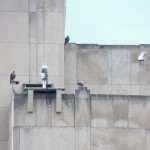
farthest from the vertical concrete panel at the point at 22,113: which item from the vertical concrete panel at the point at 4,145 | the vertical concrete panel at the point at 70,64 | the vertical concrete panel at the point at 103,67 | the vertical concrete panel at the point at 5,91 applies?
the vertical concrete panel at the point at 103,67

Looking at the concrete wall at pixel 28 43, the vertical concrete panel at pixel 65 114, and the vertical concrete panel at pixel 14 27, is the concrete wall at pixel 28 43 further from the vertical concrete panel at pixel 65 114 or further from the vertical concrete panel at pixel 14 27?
the vertical concrete panel at pixel 65 114

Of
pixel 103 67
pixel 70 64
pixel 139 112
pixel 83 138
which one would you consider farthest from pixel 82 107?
pixel 103 67

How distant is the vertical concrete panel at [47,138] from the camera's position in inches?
2306

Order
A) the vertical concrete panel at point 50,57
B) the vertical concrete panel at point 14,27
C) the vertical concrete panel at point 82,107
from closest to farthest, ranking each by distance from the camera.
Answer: the vertical concrete panel at point 82,107
the vertical concrete panel at point 14,27
the vertical concrete panel at point 50,57

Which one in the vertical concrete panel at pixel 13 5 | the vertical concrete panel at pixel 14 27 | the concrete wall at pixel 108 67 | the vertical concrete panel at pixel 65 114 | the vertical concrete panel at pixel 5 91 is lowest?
the vertical concrete panel at pixel 65 114

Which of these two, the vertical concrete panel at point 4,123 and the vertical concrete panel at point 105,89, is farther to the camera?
the vertical concrete panel at point 105,89

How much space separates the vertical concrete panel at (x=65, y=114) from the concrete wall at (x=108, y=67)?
7415 millimetres

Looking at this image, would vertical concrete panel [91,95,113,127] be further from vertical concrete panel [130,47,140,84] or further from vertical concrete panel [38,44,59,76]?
vertical concrete panel [130,47,140,84]

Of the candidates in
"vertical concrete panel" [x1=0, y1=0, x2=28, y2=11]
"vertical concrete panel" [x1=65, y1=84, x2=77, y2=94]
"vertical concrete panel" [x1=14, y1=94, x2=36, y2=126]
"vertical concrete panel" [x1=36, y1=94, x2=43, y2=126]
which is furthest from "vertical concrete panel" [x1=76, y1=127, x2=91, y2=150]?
"vertical concrete panel" [x1=0, y1=0, x2=28, y2=11]

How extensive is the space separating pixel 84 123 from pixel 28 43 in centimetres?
689

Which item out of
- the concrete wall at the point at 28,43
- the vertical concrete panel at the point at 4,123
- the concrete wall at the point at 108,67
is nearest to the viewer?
the vertical concrete panel at the point at 4,123

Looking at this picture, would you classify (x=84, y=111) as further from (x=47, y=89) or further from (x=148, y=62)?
(x=148, y=62)

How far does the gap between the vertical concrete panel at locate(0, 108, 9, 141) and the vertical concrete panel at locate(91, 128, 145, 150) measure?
6.13 metres

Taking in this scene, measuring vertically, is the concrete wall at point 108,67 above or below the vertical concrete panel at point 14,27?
below
